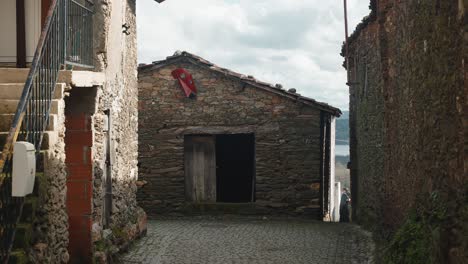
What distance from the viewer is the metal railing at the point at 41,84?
523cm

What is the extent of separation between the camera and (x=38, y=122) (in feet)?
20.2

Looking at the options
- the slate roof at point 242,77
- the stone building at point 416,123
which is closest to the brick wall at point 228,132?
the slate roof at point 242,77

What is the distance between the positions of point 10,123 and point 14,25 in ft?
11.6

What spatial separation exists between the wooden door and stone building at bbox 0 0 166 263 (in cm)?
422

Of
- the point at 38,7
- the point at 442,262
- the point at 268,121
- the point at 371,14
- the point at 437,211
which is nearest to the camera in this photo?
the point at 442,262

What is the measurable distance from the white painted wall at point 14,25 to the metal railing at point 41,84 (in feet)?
3.87

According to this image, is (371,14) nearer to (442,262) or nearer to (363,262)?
(363,262)

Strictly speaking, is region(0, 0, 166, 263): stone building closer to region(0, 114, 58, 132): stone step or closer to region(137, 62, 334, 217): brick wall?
region(0, 114, 58, 132): stone step

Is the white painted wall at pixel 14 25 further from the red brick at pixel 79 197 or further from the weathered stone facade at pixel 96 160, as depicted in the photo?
the red brick at pixel 79 197

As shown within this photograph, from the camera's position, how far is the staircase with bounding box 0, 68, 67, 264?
5.51m

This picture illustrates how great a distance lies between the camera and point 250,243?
39.0 ft

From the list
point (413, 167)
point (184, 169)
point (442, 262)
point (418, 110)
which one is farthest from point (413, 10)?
point (184, 169)

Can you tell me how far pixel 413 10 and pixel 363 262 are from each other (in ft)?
12.5

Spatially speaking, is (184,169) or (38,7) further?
(184,169)
